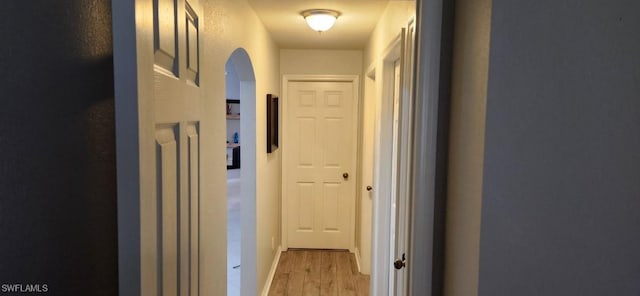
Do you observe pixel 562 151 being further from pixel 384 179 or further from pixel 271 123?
pixel 271 123

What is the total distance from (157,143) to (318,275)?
3298 mm

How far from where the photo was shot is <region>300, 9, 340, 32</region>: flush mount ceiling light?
268 centimetres

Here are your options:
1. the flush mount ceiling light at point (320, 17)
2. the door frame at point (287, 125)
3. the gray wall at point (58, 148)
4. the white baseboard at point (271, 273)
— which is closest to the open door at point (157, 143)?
the gray wall at point (58, 148)

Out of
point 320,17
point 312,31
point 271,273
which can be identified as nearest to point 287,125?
point 312,31

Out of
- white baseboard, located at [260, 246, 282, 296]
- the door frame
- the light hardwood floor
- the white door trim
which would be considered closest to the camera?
the white door trim

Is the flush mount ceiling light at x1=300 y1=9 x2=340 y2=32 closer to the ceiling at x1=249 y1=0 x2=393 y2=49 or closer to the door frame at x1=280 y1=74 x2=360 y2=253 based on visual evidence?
the ceiling at x1=249 y1=0 x2=393 y2=49

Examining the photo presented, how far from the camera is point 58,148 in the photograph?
2.35 ft

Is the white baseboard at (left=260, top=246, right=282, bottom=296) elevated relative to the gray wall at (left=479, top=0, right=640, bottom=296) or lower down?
lower down

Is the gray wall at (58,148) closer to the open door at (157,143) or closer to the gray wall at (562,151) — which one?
the open door at (157,143)

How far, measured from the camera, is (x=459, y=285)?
0.94 m

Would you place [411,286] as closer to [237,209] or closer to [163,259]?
[163,259]

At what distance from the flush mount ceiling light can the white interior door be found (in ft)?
5.07

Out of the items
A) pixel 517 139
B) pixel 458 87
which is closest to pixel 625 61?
pixel 517 139

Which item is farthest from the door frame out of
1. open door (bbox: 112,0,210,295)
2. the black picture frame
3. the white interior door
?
open door (bbox: 112,0,210,295)
